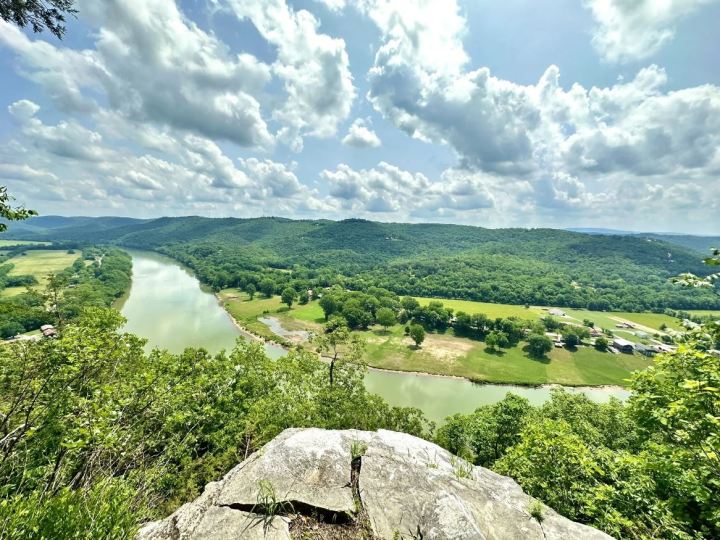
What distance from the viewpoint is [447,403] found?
42.8 m

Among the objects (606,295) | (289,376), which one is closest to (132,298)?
(289,376)

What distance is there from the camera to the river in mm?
43866

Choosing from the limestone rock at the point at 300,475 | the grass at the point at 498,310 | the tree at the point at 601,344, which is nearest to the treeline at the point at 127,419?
the limestone rock at the point at 300,475

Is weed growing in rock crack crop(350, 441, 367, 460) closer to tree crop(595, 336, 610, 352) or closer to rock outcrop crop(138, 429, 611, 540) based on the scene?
rock outcrop crop(138, 429, 611, 540)

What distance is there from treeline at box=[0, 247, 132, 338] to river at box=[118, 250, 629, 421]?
6.32 meters

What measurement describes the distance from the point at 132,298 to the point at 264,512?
349ft

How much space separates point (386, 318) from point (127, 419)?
7420cm

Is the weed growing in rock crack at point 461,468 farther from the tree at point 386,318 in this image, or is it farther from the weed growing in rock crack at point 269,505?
the tree at point 386,318

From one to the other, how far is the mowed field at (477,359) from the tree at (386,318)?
2046 millimetres

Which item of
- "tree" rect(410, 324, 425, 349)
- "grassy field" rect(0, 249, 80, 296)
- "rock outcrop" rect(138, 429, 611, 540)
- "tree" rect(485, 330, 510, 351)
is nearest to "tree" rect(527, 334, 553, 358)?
"tree" rect(485, 330, 510, 351)

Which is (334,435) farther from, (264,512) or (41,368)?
(41,368)

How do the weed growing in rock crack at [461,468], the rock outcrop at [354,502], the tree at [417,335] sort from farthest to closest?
the tree at [417,335]
the weed growing in rock crack at [461,468]
the rock outcrop at [354,502]

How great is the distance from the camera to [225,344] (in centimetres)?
6019

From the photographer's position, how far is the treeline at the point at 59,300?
46.0ft
